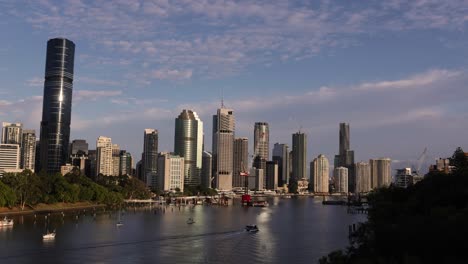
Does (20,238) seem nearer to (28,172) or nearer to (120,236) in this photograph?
(120,236)

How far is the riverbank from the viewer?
125 m

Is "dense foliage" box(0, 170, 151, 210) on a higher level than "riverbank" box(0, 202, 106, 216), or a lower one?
higher

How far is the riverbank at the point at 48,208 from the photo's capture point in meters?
125

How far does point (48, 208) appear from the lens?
141000 mm

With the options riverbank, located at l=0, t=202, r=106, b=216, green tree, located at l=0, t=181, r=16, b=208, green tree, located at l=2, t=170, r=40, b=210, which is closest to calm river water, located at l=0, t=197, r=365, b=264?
green tree, located at l=0, t=181, r=16, b=208

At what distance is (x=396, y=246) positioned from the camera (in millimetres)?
31562

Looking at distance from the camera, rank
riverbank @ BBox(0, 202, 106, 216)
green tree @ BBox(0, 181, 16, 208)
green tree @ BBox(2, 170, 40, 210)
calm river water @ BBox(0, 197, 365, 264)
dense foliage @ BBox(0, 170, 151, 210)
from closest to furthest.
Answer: calm river water @ BBox(0, 197, 365, 264), green tree @ BBox(0, 181, 16, 208), riverbank @ BBox(0, 202, 106, 216), dense foliage @ BBox(0, 170, 151, 210), green tree @ BBox(2, 170, 40, 210)

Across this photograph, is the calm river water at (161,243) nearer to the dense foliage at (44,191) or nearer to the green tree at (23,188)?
the dense foliage at (44,191)

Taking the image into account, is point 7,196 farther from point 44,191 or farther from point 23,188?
point 44,191

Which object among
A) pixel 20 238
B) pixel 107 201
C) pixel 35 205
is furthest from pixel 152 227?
pixel 107 201

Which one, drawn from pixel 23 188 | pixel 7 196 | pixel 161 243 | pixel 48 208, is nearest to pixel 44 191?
pixel 48 208

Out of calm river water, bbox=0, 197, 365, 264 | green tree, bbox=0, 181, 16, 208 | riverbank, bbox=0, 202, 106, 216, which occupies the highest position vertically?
green tree, bbox=0, 181, 16, 208

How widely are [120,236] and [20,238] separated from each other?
15468mm

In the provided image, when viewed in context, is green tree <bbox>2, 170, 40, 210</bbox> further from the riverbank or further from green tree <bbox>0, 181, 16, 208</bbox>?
green tree <bbox>0, 181, 16, 208</bbox>
